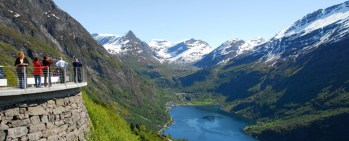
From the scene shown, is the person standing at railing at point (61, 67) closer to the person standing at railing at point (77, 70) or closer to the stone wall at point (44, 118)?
the stone wall at point (44, 118)

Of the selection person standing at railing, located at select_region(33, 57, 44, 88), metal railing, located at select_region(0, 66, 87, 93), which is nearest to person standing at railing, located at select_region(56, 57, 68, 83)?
metal railing, located at select_region(0, 66, 87, 93)

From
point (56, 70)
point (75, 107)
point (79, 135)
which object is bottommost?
point (79, 135)

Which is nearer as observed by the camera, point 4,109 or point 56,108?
point 4,109

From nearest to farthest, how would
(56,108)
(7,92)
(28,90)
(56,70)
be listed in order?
1. (7,92)
2. (28,90)
3. (56,108)
4. (56,70)

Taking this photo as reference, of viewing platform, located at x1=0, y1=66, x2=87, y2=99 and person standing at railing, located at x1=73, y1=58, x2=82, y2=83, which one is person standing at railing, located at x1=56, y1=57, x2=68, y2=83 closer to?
viewing platform, located at x1=0, y1=66, x2=87, y2=99

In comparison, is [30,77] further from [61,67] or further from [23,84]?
[61,67]

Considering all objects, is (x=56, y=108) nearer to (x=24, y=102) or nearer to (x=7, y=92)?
(x=24, y=102)

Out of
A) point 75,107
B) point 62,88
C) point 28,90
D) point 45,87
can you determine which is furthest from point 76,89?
point 28,90

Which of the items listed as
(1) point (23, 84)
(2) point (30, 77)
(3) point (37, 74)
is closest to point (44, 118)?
(1) point (23, 84)

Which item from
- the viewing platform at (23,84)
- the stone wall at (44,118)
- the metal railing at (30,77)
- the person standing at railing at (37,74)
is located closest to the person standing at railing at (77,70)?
the stone wall at (44,118)

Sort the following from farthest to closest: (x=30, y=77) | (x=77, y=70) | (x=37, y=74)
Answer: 1. (x=77, y=70)
2. (x=30, y=77)
3. (x=37, y=74)
